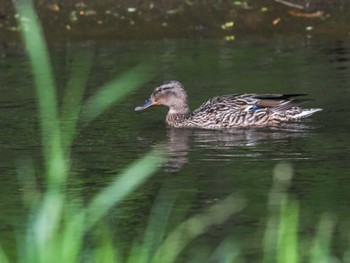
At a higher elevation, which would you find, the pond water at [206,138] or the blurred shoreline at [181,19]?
the blurred shoreline at [181,19]

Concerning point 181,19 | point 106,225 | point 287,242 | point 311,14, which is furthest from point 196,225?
point 311,14

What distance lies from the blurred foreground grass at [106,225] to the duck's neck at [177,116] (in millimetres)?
1555

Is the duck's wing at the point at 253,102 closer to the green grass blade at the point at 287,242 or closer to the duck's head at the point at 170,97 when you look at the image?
the duck's head at the point at 170,97

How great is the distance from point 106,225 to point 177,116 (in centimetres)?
547

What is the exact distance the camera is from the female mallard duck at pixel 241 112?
47.4 feet

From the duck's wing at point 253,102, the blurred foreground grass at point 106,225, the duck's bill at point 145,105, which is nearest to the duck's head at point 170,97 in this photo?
the duck's bill at point 145,105

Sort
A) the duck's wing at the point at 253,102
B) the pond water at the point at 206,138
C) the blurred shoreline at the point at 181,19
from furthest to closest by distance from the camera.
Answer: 1. the blurred shoreline at the point at 181,19
2. the duck's wing at the point at 253,102
3. the pond water at the point at 206,138

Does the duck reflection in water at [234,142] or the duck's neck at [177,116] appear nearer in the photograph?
the duck reflection in water at [234,142]

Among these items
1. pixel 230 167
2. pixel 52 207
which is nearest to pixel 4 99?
pixel 230 167

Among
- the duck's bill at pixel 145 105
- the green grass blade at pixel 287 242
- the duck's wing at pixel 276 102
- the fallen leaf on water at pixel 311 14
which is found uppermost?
the green grass blade at pixel 287 242

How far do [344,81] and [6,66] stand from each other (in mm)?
4906

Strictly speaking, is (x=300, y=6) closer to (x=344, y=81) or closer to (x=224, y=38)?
(x=224, y=38)

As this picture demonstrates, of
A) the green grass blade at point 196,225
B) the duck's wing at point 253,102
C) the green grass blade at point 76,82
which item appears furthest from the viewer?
the green grass blade at point 76,82

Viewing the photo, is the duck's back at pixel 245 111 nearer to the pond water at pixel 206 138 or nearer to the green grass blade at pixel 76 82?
the pond water at pixel 206 138
